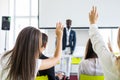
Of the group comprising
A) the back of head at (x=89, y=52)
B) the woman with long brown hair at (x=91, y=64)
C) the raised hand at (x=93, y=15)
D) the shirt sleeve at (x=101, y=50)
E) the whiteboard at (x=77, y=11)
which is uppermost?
the whiteboard at (x=77, y=11)

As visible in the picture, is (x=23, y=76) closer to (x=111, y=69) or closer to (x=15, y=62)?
(x=15, y=62)

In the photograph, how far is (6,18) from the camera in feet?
24.1

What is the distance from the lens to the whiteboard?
273 inches

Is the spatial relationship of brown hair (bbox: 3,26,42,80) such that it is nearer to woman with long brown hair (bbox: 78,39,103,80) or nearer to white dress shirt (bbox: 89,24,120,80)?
white dress shirt (bbox: 89,24,120,80)

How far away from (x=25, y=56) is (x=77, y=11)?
5804 mm

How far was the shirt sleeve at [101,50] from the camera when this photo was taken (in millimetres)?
1339

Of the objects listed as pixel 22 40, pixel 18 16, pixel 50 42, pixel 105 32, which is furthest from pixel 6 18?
pixel 22 40

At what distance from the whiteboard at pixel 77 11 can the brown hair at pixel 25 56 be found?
5.69 meters

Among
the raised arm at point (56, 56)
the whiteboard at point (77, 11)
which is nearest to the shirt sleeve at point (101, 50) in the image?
the raised arm at point (56, 56)

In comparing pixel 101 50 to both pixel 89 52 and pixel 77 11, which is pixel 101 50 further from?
pixel 77 11

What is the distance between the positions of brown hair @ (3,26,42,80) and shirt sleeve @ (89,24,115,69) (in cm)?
37

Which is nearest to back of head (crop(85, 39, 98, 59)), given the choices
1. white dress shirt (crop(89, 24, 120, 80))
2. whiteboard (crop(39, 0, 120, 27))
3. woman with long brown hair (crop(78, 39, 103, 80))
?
woman with long brown hair (crop(78, 39, 103, 80))

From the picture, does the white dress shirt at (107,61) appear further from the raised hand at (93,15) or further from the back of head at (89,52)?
the back of head at (89,52)

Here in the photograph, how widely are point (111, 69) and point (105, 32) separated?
6089 millimetres
